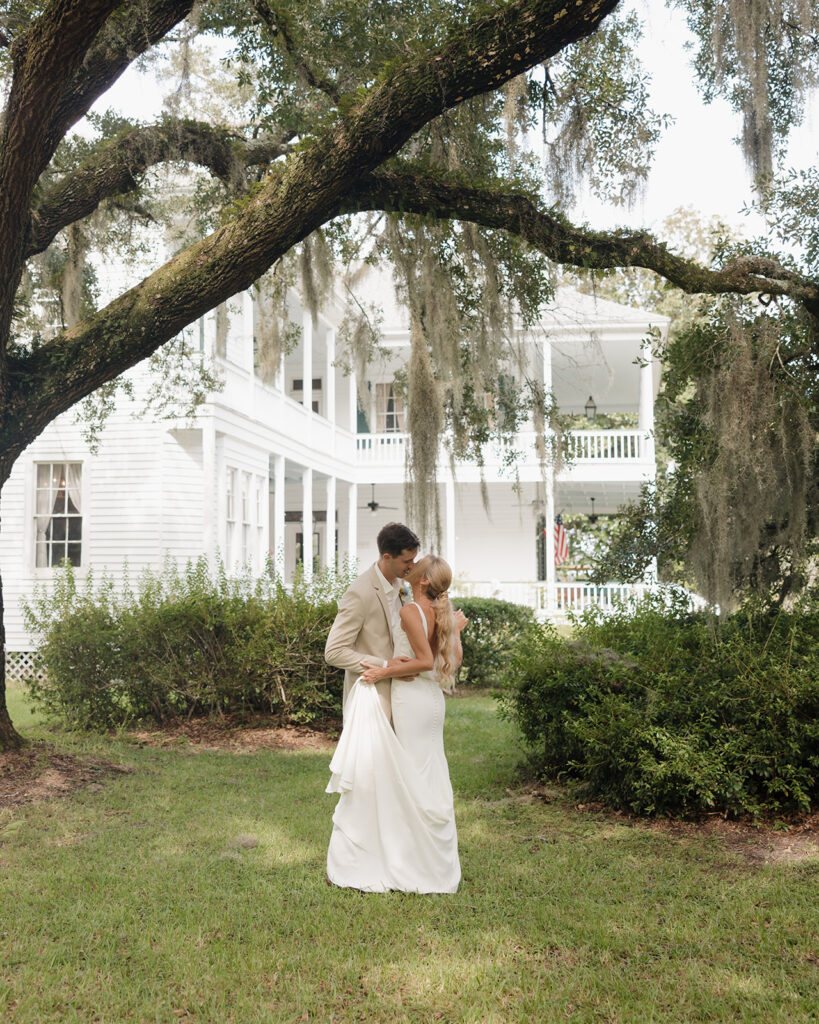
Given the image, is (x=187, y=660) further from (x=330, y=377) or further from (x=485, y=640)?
(x=330, y=377)

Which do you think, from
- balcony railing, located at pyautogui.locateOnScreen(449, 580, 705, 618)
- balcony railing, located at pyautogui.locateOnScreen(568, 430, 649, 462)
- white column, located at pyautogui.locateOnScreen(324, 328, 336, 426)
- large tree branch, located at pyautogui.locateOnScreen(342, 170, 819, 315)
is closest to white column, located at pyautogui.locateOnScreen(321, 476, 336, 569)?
white column, located at pyautogui.locateOnScreen(324, 328, 336, 426)

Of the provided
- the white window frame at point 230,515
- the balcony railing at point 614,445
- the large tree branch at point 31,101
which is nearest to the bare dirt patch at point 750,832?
the large tree branch at point 31,101

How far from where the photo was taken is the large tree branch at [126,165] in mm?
7012

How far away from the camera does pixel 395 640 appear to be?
15.3 ft

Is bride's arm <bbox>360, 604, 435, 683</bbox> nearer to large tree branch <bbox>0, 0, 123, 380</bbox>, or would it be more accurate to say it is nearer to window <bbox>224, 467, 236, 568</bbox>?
large tree branch <bbox>0, 0, 123, 380</bbox>

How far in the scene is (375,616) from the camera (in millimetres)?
4637

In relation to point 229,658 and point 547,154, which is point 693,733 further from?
point 229,658

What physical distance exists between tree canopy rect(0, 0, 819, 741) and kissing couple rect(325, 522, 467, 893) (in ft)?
7.80

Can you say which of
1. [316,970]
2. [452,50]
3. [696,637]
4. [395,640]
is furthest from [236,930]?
[452,50]

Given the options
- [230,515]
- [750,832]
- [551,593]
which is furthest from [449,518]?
[750,832]

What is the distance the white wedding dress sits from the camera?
4371 millimetres

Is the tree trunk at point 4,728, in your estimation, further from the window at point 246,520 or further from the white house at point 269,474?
the window at point 246,520

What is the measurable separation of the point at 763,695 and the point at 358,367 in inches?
184

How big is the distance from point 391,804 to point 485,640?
8.41m
